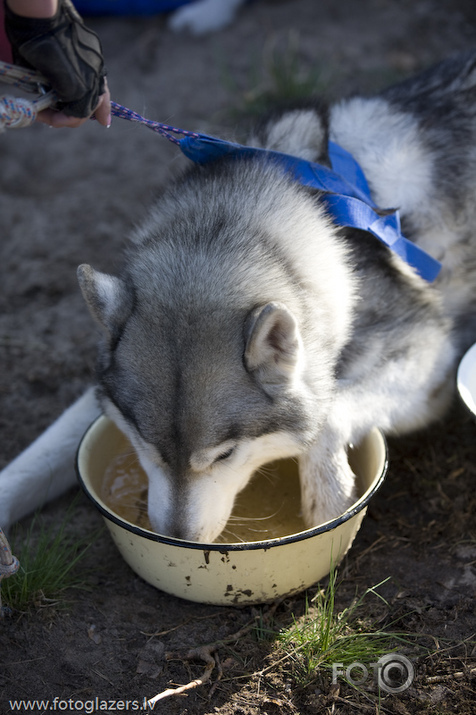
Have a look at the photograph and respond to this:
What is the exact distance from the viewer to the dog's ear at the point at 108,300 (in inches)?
101

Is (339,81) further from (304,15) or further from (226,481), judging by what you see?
(226,481)

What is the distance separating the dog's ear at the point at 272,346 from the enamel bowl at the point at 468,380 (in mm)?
807

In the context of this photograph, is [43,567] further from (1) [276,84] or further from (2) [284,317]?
(1) [276,84]

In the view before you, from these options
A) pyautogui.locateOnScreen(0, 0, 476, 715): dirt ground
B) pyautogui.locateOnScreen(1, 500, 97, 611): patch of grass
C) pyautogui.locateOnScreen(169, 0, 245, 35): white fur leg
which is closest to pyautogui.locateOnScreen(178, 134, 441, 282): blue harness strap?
pyautogui.locateOnScreen(0, 0, 476, 715): dirt ground

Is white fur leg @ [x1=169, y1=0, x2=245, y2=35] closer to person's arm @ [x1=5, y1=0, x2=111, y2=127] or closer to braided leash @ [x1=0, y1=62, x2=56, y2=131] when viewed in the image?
person's arm @ [x1=5, y1=0, x2=111, y2=127]

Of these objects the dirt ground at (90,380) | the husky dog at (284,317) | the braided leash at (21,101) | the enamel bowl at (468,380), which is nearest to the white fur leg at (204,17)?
the dirt ground at (90,380)

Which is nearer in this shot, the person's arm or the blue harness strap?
the person's arm

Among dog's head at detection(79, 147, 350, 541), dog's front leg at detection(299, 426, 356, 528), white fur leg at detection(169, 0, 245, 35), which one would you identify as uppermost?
dog's head at detection(79, 147, 350, 541)

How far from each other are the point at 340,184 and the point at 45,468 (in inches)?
74.6

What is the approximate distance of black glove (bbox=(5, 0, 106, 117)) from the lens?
239cm

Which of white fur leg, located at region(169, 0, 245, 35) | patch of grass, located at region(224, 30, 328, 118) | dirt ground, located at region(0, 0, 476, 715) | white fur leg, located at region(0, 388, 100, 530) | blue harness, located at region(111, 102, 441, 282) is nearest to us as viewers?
dirt ground, located at region(0, 0, 476, 715)

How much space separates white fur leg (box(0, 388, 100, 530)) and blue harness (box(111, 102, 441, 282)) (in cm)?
127

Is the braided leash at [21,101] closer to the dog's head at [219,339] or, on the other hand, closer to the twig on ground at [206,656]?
the dog's head at [219,339]

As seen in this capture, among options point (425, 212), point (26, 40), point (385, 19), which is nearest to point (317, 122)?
point (425, 212)
